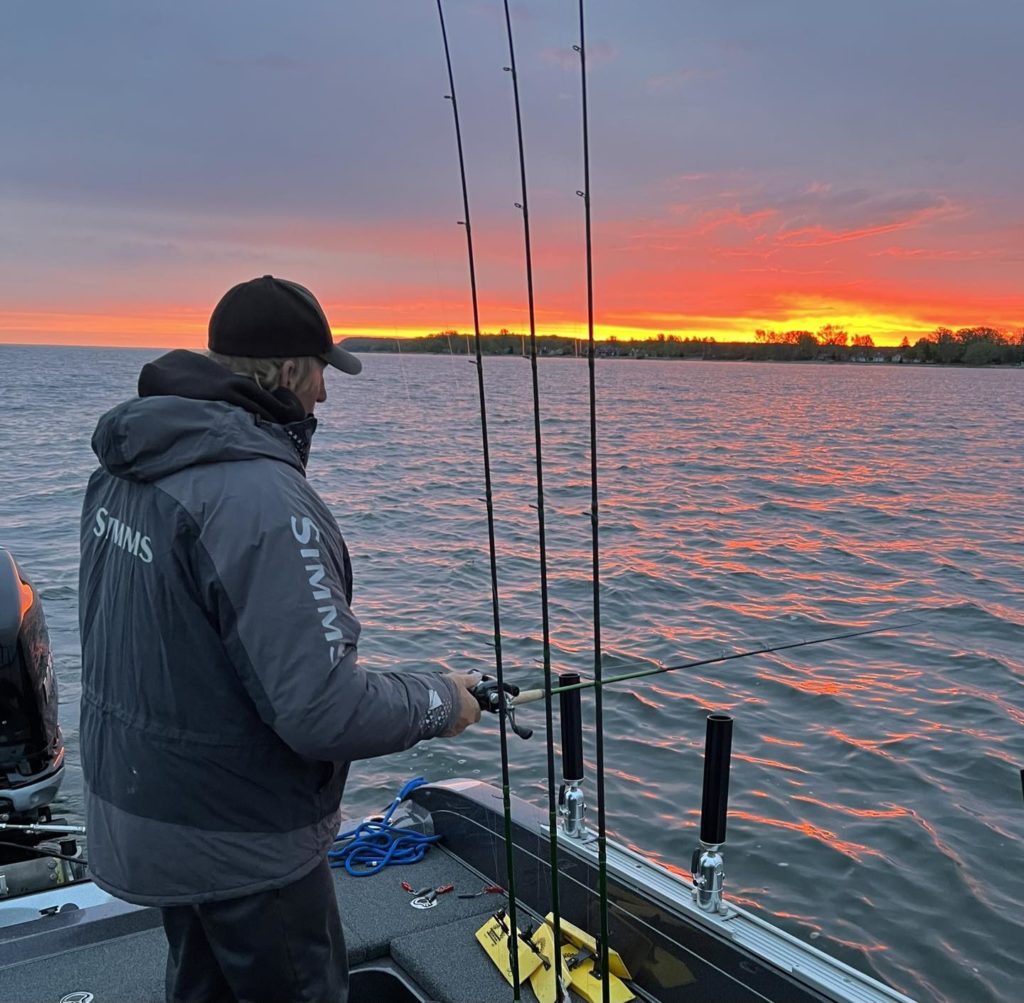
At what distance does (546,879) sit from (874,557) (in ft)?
27.9

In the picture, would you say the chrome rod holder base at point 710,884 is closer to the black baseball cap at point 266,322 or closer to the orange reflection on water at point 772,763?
the black baseball cap at point 266,322

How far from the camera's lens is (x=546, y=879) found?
9.18 ft

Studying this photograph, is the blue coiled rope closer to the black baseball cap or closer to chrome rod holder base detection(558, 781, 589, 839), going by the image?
chrome rod holder base detection(558, 781, 589, 839)

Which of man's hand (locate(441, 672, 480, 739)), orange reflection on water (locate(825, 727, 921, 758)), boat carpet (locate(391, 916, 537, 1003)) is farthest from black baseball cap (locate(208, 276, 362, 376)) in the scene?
orange reflection on water (locate(825, 727, 921, 758))

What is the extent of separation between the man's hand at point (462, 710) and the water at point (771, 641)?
9.17 ft

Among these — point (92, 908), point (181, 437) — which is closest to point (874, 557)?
point (92, 908)

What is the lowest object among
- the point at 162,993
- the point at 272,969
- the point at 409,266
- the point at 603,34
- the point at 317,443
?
the point at 317,443

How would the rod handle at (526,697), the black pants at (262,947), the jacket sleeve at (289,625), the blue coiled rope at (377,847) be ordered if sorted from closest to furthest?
1. the jacket sleeve at (289,625)
2. the black pants at (262,947)
3. the rod handle at (526,697)
4. the blue coiled rope at (377,847)

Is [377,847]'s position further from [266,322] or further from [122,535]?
[266,322]

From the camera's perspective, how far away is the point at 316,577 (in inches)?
60.5

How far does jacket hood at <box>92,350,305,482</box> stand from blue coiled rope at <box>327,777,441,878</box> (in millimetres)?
1919

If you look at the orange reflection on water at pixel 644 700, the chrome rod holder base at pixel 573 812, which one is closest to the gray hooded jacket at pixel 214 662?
the chrome rod holder base at pixel 573 812

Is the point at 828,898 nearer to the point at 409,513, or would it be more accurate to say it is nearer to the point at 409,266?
the point at 409,266

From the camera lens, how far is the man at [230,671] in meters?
1.52
